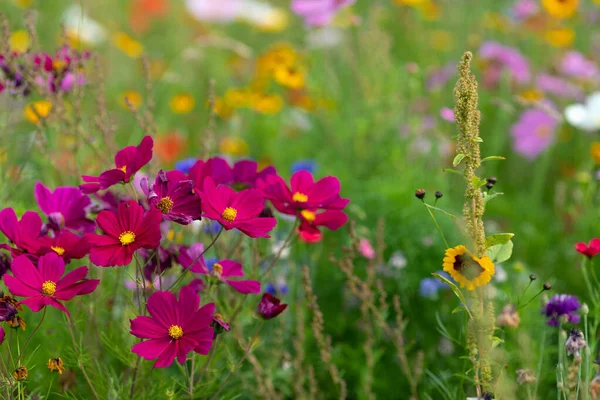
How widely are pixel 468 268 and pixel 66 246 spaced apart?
64cm

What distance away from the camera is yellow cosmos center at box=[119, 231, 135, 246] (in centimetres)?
107

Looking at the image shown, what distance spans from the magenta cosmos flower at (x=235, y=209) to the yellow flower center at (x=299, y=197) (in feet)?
0.30

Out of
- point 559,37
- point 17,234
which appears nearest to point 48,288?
point 17,234

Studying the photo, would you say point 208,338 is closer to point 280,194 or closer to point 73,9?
point 280,194

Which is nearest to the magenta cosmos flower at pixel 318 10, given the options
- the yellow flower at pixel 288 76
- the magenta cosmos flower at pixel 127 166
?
the yellow flower at pixel 288 76

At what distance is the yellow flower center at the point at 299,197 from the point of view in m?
1.25

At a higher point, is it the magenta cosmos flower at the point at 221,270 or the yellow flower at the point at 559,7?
the yellow flower at the point at 559,7

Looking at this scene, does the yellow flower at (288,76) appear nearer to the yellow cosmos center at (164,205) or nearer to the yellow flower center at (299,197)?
the yellow flower center at (299,197)

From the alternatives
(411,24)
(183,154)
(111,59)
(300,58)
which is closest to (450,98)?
(411,24)

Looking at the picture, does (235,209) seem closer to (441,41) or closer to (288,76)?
(288,76)

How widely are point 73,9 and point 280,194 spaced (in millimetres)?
3103

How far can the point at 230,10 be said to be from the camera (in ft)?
14.2

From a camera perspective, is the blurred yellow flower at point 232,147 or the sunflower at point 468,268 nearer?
the sunflower at point 468,268

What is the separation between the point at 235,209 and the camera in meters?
1.15
